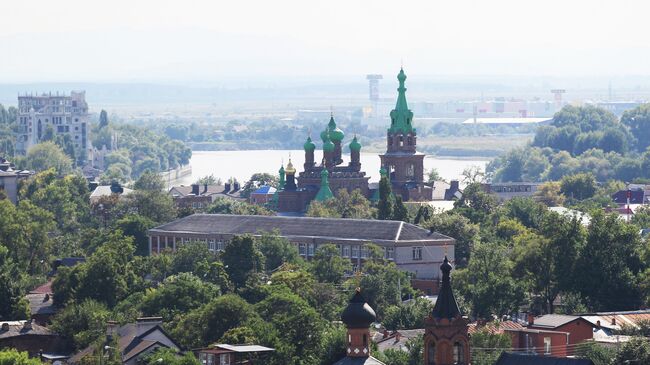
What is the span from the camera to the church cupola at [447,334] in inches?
2478

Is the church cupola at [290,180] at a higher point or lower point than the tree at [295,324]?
lower

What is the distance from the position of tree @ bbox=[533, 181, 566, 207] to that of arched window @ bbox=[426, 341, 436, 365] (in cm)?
9836

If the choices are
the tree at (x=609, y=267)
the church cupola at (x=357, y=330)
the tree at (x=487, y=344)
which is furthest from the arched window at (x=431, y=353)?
the tree at (x=609, y=267)

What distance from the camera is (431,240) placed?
377 feet

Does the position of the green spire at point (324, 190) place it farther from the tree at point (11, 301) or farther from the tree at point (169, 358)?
the tree at point (169, 358)

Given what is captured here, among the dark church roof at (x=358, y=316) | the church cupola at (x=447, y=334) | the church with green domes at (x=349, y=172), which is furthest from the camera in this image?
the church with green domes at (x=349, y=172)

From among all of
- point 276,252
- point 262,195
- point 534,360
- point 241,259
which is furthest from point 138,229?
point 534,360

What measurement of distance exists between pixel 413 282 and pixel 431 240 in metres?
6.21

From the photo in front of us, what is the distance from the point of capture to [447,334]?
6291cm

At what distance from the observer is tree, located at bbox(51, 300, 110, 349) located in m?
84.6

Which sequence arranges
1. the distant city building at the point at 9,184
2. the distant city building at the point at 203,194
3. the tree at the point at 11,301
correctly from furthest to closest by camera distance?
the distant city building at the point at 203,194, the distant city building at the point at 9,184, the tree at the point at 11,301

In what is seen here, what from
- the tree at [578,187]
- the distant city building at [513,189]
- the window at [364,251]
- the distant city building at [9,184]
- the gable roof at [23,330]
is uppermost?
the gable roof at [23,330]

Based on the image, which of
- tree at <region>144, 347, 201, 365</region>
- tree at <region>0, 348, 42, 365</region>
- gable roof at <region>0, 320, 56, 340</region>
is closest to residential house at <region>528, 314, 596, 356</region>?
tree at <region>144, 347, 201, 365</region>

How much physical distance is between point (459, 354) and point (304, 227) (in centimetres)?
6117
